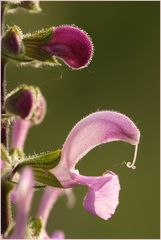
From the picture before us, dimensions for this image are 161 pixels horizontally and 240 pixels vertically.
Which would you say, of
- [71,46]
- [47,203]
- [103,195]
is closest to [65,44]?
[71,46]

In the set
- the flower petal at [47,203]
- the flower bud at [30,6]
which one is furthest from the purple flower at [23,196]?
the flower petal at [47,203]

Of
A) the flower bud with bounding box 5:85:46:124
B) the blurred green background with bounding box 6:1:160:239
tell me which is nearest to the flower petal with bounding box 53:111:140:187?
the flower bud with bounding box 5:85:46:124

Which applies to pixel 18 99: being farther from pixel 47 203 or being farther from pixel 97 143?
pixel 47 203

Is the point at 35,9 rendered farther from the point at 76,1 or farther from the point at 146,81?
the point at 76,1

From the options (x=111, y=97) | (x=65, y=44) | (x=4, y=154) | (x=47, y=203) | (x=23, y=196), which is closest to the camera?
(x=23, y=196)

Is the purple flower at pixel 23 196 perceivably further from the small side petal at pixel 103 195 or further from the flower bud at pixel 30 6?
the flower bud at pixel 30 6

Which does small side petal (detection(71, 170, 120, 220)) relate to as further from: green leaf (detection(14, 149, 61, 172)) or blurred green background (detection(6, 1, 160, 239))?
blurred green background (detection(6, 1, 160, 239))
